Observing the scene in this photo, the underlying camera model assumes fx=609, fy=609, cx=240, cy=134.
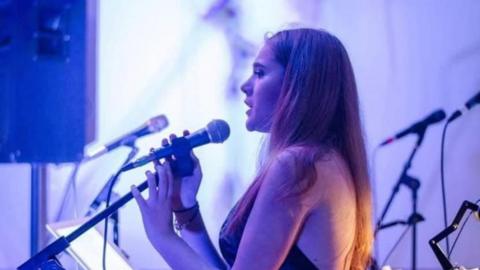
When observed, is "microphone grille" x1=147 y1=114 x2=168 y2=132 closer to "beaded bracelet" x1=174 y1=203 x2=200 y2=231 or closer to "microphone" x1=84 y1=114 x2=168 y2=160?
"microphone" x1=84 y1=114 x2=168 y2=160

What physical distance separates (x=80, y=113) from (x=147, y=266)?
195 centimetres

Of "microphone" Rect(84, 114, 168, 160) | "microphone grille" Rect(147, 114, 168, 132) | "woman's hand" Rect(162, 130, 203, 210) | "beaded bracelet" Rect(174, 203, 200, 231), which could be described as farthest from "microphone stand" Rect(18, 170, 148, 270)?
"microphone grille" Rect(147, 114, 168, 132)

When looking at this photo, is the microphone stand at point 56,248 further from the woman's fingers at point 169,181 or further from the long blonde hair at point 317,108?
the long blonde hair at point 317,108

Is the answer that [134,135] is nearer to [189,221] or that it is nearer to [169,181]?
[189,221]

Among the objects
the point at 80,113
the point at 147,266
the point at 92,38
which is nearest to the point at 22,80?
the point at 80,113

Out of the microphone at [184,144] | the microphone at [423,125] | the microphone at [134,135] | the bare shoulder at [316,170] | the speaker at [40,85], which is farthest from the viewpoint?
the microphone at [423,125]

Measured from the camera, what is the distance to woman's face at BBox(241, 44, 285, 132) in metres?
1.48

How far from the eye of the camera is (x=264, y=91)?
1.49 m

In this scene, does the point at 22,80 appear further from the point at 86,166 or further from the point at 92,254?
the point at 86,166

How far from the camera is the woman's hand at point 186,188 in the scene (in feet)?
4.97

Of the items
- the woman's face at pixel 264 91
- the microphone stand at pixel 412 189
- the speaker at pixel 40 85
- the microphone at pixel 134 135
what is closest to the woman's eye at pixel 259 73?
the woman's face at pixel 264 91

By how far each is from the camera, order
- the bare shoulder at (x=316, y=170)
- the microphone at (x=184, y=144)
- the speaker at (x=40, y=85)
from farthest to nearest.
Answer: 1. the microphone at (x=184, y=144)
2. the bare shoulder at (x=316, y=170)
3. the speaker at (x=40, y=85)

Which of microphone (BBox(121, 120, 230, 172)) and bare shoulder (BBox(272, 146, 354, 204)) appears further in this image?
microphone (BBox(121, 120, 230, 172))

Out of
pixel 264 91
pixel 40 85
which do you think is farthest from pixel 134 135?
pixel 40 85
